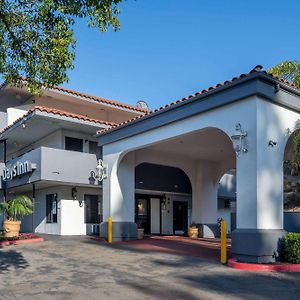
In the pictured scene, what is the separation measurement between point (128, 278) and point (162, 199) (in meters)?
15.2

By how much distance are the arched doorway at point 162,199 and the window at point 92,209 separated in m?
2.14

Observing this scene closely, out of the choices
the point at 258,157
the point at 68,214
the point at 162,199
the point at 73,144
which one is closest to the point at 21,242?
the point at 68,214

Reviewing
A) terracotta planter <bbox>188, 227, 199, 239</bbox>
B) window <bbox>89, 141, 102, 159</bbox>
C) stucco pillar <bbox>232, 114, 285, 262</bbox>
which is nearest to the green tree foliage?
window <bbox>89, 141, 102, 159</bbox>

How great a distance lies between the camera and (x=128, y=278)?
386 inches

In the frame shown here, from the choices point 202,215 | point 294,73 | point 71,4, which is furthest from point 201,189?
point 71,4

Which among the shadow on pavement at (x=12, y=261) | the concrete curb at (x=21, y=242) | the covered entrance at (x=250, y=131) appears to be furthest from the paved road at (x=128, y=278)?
the concrete curb at (x=21, y=242)

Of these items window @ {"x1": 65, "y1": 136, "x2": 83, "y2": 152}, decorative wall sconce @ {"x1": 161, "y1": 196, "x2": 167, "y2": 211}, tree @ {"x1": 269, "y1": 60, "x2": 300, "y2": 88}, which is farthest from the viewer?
decorative wall sconce @ {"x1": 161, "y1": 196, "x2": 167, "y2": 211}

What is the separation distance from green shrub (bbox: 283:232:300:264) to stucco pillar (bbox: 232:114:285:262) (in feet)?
0.78

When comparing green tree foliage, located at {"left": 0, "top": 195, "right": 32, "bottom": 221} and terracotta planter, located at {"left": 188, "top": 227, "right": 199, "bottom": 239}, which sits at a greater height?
green tree foliage, located at {"left": 0, "top": 195, "right": 32, "bottom": 221}

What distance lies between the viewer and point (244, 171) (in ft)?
39.4

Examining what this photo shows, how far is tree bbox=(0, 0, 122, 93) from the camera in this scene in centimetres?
822

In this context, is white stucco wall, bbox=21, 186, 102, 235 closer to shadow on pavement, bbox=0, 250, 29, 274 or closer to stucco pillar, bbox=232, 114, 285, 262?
shadow on pavement, bbox=0, 250, 29, 274

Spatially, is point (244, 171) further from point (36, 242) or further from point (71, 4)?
point (36, 242)

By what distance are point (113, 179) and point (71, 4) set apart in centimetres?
1130
